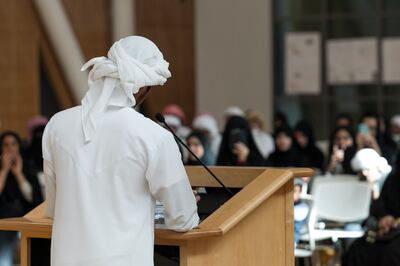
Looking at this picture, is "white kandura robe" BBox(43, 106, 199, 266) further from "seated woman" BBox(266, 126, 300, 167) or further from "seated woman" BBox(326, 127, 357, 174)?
"seated woman" BBox(266, 126, 300, 167)

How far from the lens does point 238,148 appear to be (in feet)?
31.4

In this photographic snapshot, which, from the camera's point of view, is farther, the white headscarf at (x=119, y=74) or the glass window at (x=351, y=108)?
the glass window at (x=351, y=108)

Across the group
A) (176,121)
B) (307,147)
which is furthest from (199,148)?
(307,147)

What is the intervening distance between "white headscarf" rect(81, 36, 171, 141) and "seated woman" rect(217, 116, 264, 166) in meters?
5.55

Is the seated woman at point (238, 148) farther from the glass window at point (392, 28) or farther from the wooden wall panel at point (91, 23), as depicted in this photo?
the wooden wall panel at point (91, 23)

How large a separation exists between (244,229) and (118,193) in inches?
23.2

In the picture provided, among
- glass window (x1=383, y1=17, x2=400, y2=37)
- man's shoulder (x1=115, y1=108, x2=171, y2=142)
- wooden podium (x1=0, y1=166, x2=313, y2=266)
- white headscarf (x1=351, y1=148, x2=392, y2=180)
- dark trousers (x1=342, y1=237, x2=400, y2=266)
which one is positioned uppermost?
glass window (x1=383, y1=17, x2=400, y2=37)

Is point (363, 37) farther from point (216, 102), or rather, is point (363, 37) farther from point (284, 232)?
point (284, 232)

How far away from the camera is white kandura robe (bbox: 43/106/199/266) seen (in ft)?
12.9

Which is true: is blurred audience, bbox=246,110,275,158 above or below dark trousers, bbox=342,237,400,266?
above

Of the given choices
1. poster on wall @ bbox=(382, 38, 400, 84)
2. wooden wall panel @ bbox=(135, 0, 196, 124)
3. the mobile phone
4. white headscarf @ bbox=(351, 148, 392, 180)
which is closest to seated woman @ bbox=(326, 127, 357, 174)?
the mobile phone

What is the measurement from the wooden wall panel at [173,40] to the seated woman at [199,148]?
552cm

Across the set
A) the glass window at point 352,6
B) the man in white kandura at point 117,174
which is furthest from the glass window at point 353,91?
the man in white kandura at point 117,174

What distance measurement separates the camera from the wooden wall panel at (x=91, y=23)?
1738 centimetres
